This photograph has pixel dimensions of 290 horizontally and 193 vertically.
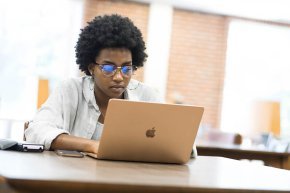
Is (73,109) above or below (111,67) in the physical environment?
below

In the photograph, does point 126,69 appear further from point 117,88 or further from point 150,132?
point 150,132

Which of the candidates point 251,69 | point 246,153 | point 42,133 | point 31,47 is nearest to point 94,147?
point 42,133

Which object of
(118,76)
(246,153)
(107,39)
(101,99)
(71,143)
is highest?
(107,39)

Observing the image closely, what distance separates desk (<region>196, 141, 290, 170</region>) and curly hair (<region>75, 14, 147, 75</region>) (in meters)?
1.20

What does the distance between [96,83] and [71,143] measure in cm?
50

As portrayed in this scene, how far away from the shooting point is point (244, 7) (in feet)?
→ 22.1

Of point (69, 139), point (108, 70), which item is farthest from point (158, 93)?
point (69, 139)

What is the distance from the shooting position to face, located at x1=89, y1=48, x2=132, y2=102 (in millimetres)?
2143

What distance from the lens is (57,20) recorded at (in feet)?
21.2

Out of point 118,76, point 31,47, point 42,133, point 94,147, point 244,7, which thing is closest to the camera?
point 94,147

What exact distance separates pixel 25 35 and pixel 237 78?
2.97 m

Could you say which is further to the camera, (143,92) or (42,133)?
(143,92)

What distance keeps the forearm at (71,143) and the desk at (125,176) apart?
5.6 inches

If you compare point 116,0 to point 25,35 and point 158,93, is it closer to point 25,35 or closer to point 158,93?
point 25,35
